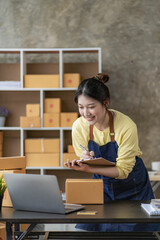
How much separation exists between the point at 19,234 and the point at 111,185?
24.2 inches

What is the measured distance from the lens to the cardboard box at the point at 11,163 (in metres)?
2.29

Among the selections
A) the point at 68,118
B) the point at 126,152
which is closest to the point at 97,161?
the point at 126,152

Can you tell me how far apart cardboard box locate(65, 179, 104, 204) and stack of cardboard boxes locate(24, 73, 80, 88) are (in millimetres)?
3208

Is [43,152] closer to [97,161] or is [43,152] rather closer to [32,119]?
[32,119]

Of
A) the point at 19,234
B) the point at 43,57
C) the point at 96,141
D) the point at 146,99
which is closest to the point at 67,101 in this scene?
the point at 43,57

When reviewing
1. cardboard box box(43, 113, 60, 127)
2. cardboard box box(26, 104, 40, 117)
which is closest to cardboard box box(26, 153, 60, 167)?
cardboard box box(43, 113, 60, 127)

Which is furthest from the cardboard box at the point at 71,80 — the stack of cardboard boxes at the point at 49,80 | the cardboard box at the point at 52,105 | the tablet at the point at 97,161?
the tablet at the point at 97,161

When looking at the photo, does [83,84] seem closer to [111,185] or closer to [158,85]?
[111,185]

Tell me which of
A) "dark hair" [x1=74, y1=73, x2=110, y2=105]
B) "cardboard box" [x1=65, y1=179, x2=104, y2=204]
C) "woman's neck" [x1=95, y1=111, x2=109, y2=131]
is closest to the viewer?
"cardboard box" [x1=65, y1=179, x2=104, y2=204]

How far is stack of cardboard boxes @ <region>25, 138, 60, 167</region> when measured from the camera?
522cm

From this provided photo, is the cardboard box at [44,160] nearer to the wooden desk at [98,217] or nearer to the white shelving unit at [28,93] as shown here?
the white shelving unit at [28,93]

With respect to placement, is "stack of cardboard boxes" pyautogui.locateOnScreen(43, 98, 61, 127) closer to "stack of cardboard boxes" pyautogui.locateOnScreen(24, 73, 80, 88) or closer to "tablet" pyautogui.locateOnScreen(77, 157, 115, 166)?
"stack of cardboard boxes" pyautogui.locateOnScreen(24, 73, 80, 88)

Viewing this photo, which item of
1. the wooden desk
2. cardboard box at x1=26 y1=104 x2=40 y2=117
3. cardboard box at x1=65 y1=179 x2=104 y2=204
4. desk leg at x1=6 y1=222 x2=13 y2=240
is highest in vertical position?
cardboard box at x1=26 y1=104 x2=40 y2=117

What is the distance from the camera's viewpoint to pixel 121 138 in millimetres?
2404
